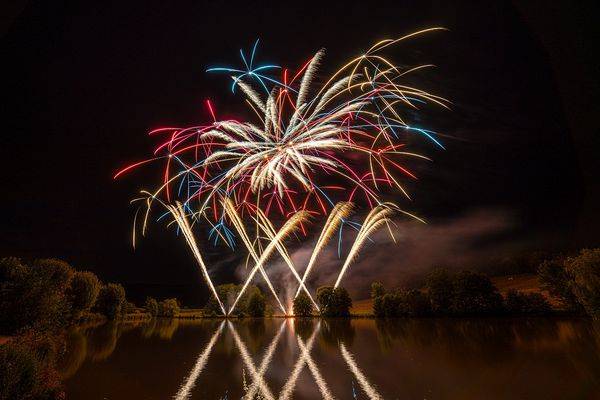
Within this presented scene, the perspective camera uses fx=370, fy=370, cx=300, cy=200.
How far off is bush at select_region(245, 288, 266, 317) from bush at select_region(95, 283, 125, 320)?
74.1 ft

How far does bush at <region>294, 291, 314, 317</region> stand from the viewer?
6178 centimetres

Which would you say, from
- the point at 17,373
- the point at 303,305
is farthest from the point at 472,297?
the point at 17,373

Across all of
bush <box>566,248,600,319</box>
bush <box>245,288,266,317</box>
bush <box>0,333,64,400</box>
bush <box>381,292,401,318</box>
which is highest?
bush <box>0,333,64,400</box>

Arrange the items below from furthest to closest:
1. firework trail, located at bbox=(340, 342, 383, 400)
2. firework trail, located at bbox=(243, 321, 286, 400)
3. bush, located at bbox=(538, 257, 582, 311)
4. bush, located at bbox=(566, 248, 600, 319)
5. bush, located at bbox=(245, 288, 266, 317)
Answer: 1. bush, located at bbox=(245, 288, 266, 317)
2. bush, located at bbox=(538, 257, 582, 311)
3. bush, located at bbox=(566, 248, 600, 319)
4. firework trail, located at bbox=(243, 321, 286, 400)
5. firework trail, located at bbox=(340, 342, 383, 400)

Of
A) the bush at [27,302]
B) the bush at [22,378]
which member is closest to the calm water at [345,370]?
the bush at [22,378]

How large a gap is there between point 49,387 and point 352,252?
34.7 metres

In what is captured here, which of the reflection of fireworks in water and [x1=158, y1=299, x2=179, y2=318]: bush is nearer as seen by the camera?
the reflection of fireworks in water

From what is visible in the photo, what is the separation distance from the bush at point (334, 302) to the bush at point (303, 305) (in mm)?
2789

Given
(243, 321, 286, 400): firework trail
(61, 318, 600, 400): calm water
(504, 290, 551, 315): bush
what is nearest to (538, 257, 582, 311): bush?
(504, 290, 551, 315): bush

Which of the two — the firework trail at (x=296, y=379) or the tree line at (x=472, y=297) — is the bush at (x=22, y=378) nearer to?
the firework trail at (x=296, y=379)

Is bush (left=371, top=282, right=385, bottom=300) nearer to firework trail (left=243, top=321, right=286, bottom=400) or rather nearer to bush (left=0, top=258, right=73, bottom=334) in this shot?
firework trail (left=243, top=321, right=286, bottom=400)

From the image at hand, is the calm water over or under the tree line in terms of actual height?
over

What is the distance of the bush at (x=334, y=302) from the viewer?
194 ft

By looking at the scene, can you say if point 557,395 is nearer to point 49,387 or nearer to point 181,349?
point 49,387
